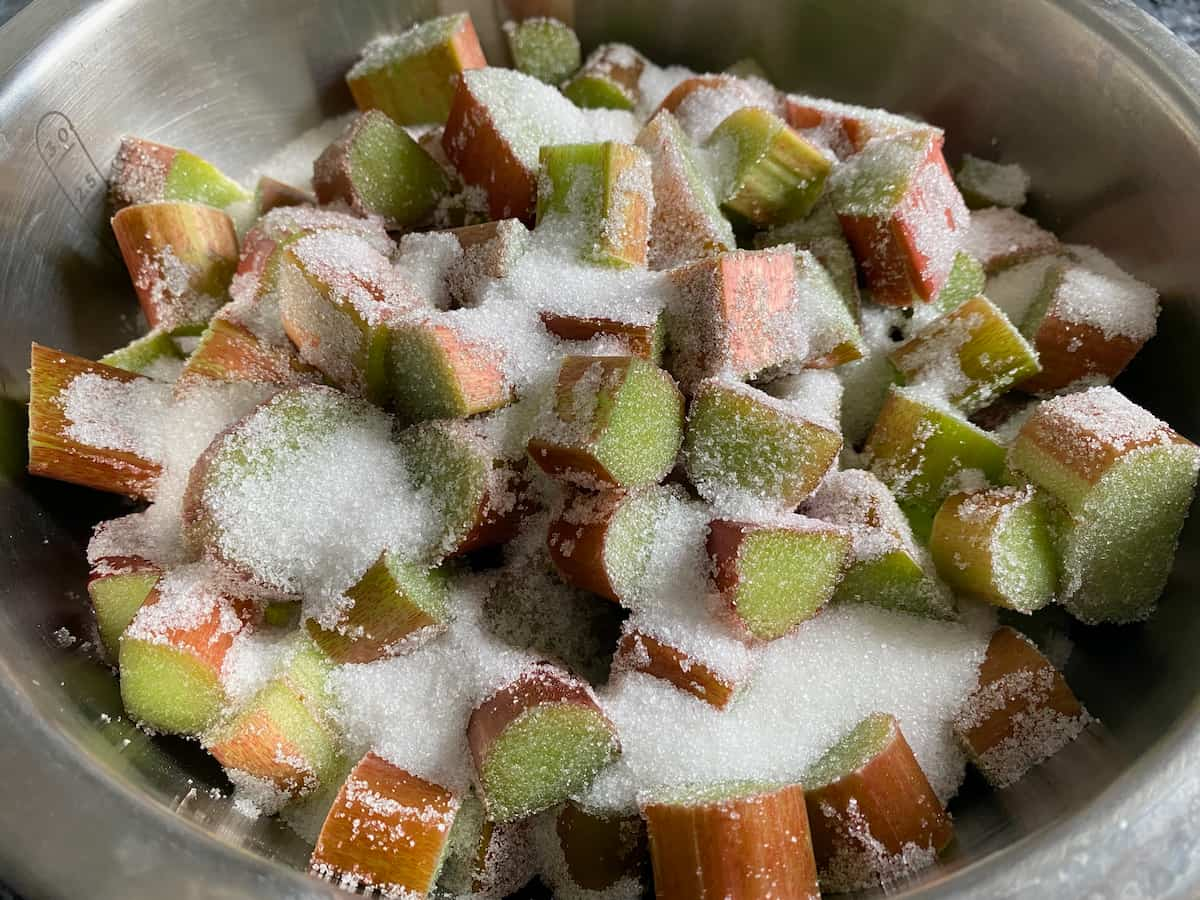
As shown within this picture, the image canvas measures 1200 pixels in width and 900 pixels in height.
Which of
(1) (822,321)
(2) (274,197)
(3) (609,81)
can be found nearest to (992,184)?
(1) (822,321)

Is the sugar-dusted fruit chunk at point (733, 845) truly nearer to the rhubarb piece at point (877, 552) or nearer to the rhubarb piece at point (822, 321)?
the rhubarb piece at point (877, 552)

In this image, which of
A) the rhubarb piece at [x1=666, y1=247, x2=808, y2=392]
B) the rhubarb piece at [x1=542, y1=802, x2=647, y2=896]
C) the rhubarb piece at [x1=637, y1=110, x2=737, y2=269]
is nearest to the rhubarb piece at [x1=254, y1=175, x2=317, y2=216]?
the rhubarb piece at [x1=637, y1=110, x2=737, y2=269]

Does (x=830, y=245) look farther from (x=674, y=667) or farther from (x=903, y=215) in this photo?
(x=674, y=667)

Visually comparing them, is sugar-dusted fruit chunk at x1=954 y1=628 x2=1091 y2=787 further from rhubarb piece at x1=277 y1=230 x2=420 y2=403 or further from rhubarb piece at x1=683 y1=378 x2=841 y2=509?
rhubarb piece at x1=277 y1=230 x2=420 y2=403

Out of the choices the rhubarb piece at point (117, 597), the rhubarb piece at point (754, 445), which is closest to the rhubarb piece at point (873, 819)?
the rhubarb piece at point (754, 445)

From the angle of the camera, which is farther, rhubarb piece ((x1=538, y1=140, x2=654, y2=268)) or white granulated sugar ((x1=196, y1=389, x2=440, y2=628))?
rhubarb piece ((x1=538, y1=140, x2=654, y2=268))
